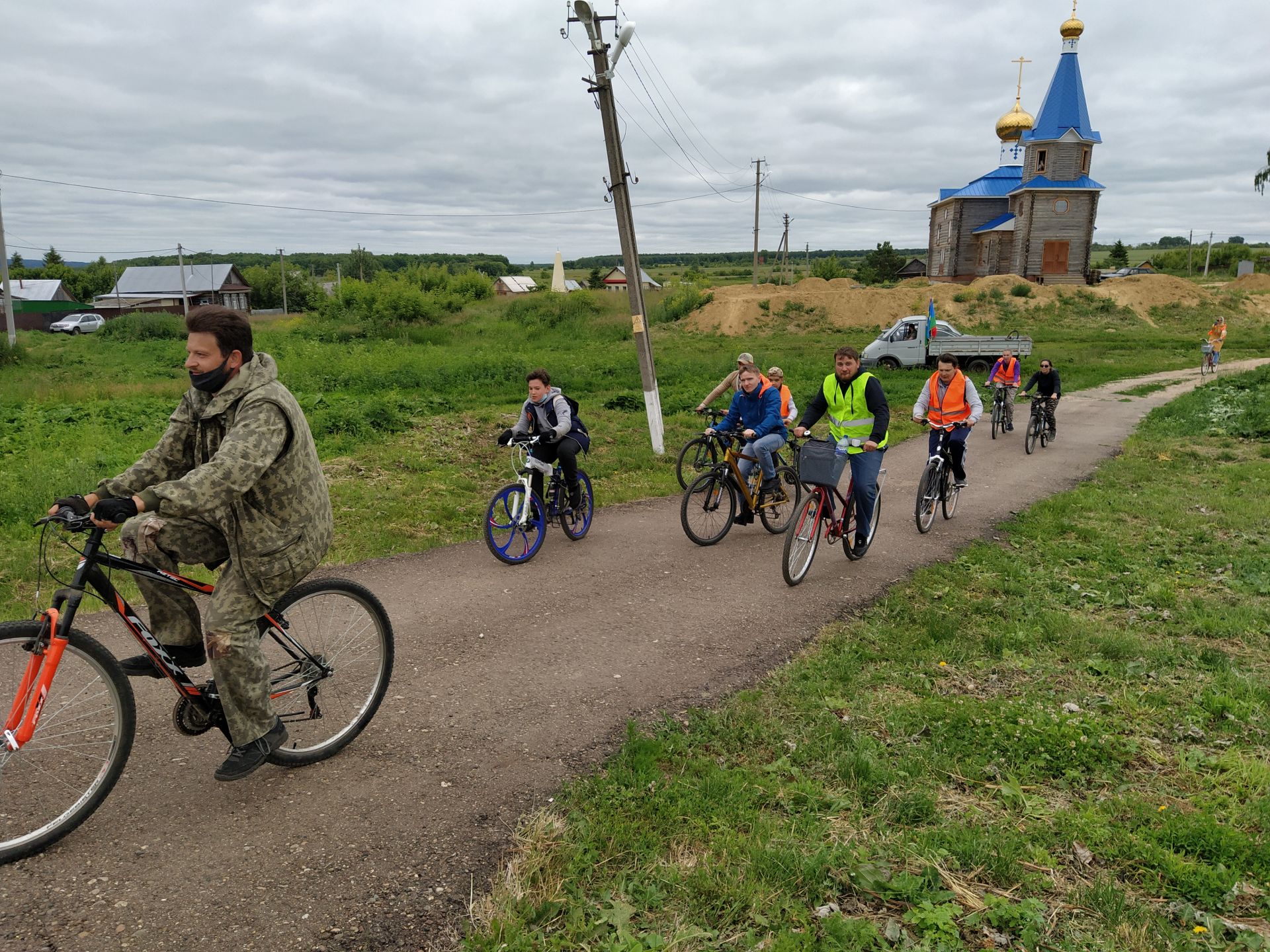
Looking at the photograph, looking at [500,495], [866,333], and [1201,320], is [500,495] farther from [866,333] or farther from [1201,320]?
[1201,320]

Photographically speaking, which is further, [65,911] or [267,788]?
[267,788]

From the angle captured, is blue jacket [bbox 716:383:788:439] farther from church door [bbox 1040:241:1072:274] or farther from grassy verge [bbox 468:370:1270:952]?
church door [bbox 1040:241:1072:274]

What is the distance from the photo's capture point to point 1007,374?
16.4 meters

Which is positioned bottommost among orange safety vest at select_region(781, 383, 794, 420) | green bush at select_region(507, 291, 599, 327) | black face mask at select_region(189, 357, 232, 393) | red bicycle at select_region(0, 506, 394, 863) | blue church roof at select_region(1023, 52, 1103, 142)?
red bicycle at select_region(0, 506, 394, 863)

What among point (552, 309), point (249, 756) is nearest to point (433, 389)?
point (249, 756)

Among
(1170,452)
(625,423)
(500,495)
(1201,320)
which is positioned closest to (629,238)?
(625,423)

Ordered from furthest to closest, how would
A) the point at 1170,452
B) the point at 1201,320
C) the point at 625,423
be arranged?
the point at 1201,320 → the point at 625,423 → the point at 1170,452

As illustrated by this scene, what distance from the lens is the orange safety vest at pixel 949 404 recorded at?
29.5 ft

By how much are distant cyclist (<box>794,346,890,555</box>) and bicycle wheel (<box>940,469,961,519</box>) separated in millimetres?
1962

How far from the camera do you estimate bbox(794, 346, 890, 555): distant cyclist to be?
7.17 meters

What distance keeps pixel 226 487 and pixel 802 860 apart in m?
2.72

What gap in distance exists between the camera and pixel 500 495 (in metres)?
7.40

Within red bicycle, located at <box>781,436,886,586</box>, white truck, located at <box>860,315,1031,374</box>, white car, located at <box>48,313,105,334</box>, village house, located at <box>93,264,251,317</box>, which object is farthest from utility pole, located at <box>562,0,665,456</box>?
village house, located at <box>93,264,251,317</box>

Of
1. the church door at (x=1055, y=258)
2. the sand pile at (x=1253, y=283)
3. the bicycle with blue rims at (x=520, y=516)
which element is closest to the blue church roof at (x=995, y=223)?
the church door at (x=1055, y=258)
